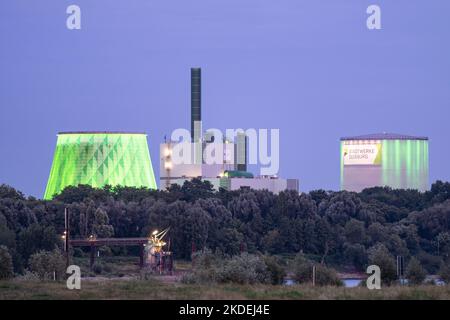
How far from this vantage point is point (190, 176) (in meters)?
153

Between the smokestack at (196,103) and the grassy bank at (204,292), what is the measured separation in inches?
4625

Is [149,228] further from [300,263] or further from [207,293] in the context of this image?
[207,293]

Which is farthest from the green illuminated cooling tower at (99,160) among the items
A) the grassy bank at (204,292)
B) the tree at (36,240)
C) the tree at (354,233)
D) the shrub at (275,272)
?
the grassy bank at (204,292)

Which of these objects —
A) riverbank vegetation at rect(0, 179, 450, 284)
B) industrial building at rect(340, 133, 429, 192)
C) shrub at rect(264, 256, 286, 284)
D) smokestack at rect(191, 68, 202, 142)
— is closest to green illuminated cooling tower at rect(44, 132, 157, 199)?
riverbank vegetation at rect(0, 179, 450, 284)

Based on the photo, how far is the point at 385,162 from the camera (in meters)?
166

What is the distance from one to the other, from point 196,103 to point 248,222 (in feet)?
141

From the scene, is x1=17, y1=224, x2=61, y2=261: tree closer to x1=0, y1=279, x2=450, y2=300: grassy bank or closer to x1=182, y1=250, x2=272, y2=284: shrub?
x1=182, y1=250, x2=272, y2=284: shrub

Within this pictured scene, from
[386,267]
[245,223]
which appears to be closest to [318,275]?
[386,267]

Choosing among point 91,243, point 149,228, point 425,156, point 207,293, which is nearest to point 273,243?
point 149,228

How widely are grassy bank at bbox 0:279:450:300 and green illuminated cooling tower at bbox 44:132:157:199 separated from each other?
9627 cm

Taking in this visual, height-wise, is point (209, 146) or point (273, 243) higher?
point (209, 146)

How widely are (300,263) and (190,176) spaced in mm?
96615

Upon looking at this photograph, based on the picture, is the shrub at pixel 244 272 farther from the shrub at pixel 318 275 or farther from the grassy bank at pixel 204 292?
the grassy bank at pixel 204 292

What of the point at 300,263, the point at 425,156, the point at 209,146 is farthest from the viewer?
the point at 425,156
